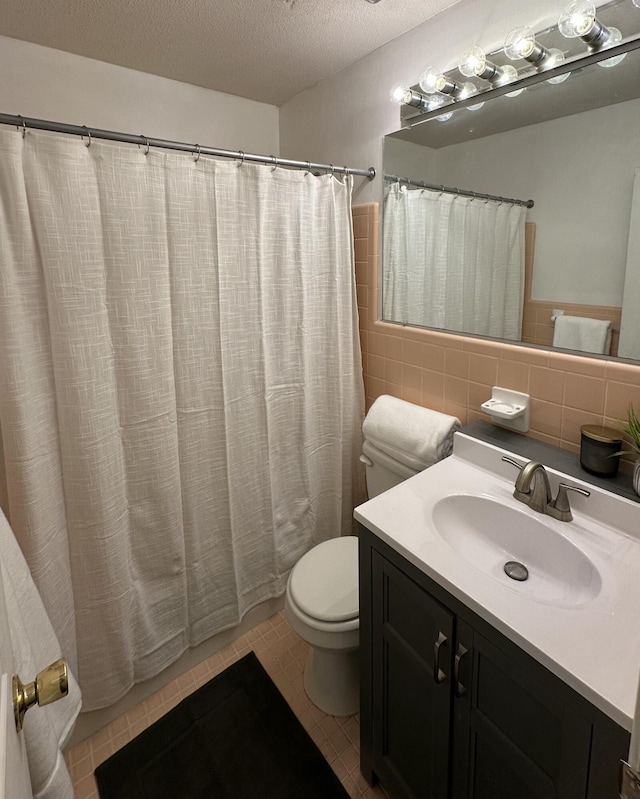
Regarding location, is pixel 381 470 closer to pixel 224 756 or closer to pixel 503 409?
pixel 503 409

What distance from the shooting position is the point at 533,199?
1.26 meters

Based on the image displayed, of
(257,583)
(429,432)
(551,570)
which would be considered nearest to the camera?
(551,570)

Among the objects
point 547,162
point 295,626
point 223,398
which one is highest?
point 547,162

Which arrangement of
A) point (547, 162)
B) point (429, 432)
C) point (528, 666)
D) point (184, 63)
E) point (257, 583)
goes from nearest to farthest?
point (528, 666), point (547, 162), point (429, 432), point (184, 63), point (257, 583)

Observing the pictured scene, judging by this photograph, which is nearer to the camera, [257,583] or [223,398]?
Result: [223,398]

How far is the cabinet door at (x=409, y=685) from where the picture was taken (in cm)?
97

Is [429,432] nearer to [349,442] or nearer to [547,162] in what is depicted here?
[349,442]

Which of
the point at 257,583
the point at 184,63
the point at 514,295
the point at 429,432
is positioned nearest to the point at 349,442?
the point at 429,432

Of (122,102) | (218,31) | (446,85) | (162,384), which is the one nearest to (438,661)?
(162,384)

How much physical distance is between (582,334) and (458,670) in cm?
93

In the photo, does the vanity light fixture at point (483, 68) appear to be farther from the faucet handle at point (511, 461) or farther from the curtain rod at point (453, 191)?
the faucet handle at point (511, 461)

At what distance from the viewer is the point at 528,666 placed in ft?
2.55

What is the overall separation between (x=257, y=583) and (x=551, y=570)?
46.8 inches

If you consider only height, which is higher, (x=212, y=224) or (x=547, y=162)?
(x=547, y=162)
